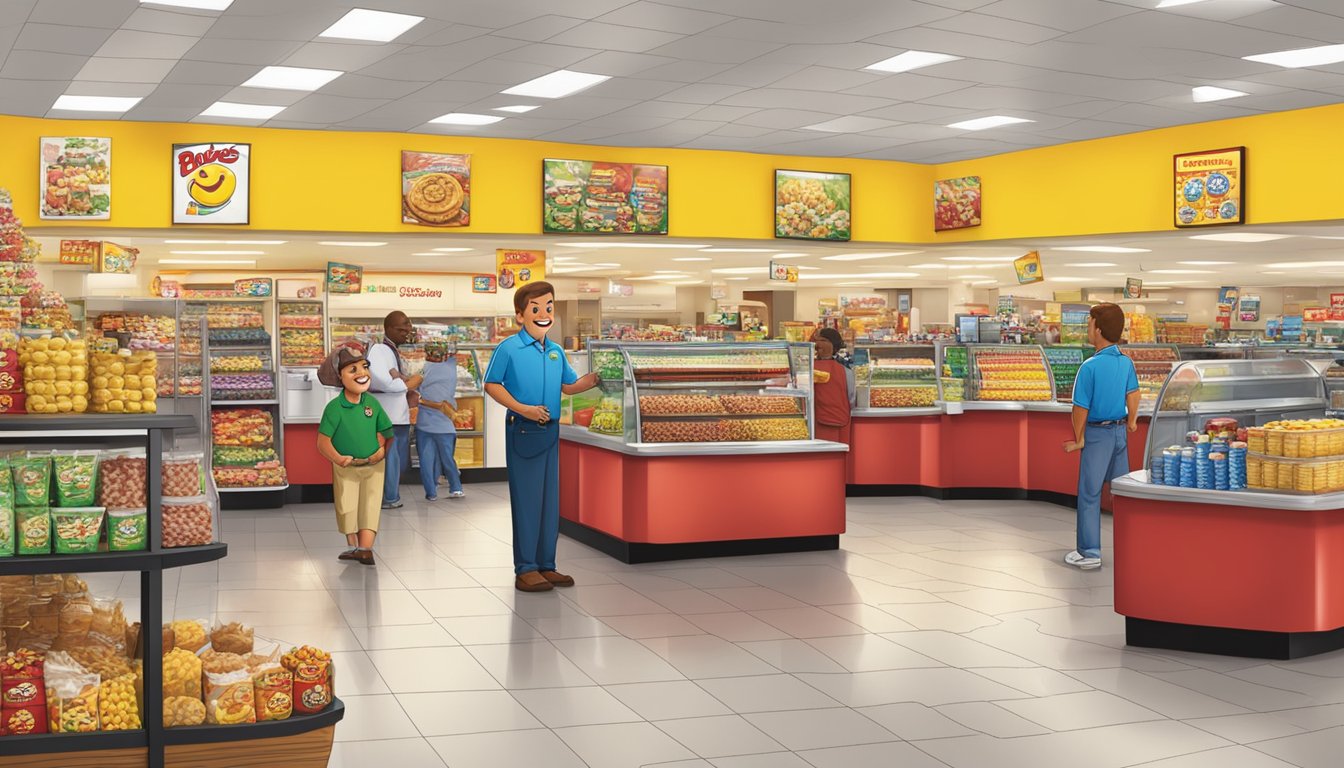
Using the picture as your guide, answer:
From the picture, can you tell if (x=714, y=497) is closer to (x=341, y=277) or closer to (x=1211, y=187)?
(x=1211, y=187)

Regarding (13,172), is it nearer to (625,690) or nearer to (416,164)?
(416,164)

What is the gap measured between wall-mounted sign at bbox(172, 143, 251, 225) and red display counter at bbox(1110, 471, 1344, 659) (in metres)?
8.09

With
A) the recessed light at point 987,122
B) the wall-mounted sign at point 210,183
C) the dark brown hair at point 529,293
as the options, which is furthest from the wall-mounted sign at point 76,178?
the recessed light at point 987,122

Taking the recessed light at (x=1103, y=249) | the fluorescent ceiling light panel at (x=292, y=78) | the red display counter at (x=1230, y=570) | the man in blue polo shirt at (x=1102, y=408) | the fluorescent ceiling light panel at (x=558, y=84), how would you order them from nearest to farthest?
the red display counter at (x=1230, y=570) → the man in blue polo shirt at (x=1102, y=408) → the fluorescent ceiling light panel at (x=292, y=78) → the fluorescent ceiling light panel at (x=558, y=84) → the recessed light at (x=1103, y=249)

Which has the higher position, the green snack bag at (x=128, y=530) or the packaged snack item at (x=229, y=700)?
the green snack bag at (x=128, y=530)

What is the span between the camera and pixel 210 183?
10688mm

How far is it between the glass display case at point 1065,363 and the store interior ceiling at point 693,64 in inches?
77.5

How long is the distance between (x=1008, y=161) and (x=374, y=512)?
7673 mm

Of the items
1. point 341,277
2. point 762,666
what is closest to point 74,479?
point 762,666

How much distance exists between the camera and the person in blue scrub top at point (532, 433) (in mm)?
6645

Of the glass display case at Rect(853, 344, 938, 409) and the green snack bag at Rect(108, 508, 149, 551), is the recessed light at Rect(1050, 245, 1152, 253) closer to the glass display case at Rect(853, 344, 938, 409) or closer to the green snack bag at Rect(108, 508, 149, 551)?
the glass display case at Rect(853, 344, 938, 409)

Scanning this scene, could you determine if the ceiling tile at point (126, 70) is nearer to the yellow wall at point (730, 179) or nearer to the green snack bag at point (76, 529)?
the yellow wall at point (730, 179)

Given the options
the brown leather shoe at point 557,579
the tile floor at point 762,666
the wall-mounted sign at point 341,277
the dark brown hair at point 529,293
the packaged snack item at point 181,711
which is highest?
the wall-mounted sign at point 341,277

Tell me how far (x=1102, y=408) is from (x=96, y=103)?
26.0ft
